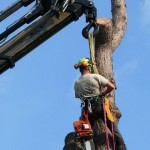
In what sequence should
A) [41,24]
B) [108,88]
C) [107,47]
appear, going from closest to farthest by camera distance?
1. [41,24]
2. [108,88]
3. [107,47]

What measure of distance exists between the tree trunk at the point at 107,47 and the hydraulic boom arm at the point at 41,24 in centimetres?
Result: 130

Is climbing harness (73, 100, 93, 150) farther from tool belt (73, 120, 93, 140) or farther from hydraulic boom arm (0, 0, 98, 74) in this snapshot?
hydraulic boom arm (0, 0, 98, 74)

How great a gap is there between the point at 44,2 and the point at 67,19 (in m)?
0.43

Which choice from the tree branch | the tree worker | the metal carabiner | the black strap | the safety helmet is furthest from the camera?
the tree branch

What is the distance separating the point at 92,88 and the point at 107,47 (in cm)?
164

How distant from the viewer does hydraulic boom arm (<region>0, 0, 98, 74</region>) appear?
810 centimetres

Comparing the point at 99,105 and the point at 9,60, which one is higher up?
the point at 9,60

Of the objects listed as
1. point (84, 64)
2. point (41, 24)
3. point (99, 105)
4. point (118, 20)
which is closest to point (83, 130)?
point (99, 105)

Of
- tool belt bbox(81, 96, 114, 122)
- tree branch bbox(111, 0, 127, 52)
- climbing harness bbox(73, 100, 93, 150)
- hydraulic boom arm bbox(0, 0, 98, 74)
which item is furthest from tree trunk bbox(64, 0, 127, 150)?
hydraulic boom arm bbox(0, 0, 98, 74)

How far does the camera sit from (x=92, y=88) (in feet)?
29.1

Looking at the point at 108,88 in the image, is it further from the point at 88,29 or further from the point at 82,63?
the point at 88,29

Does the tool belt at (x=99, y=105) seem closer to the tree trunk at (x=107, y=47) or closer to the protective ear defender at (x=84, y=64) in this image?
the tree trunk at (x=107, y=47)

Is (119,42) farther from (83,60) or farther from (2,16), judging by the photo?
(2,16)

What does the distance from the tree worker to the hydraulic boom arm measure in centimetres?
56
